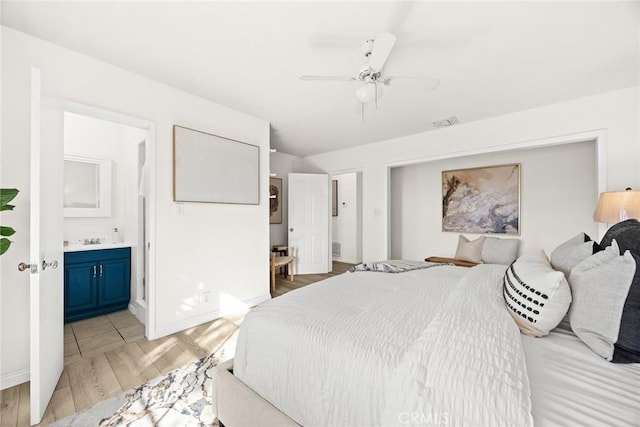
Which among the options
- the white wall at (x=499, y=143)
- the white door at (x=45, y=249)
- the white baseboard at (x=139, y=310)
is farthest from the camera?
the white baseboard at (x=139, y=310)

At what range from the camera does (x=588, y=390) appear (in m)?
0.79

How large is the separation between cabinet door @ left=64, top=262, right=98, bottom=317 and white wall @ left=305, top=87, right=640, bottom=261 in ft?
12.4

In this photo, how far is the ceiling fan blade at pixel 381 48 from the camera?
1.47m

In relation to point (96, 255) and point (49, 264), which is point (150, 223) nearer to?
point (49, 264)

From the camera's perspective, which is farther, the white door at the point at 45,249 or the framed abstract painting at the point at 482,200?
the framed abstract painting at the point at 482,200

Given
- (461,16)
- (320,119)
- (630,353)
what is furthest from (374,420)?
(320,119)

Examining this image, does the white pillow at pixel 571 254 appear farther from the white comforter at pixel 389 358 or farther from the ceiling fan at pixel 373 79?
the ceiling fan at pixel 373 79

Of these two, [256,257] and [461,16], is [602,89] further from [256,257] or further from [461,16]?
[256,257]

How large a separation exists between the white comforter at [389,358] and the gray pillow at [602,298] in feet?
0.86

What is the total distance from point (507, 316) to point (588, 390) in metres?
0.34

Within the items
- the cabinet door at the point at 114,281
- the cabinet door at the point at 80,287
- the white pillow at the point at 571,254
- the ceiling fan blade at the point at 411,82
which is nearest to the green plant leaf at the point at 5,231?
the cabinet door at the point at 80,287

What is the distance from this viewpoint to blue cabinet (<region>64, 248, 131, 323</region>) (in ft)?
9.02

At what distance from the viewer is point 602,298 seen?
967 millimetres

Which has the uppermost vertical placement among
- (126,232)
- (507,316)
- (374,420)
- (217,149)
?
(217,149)
